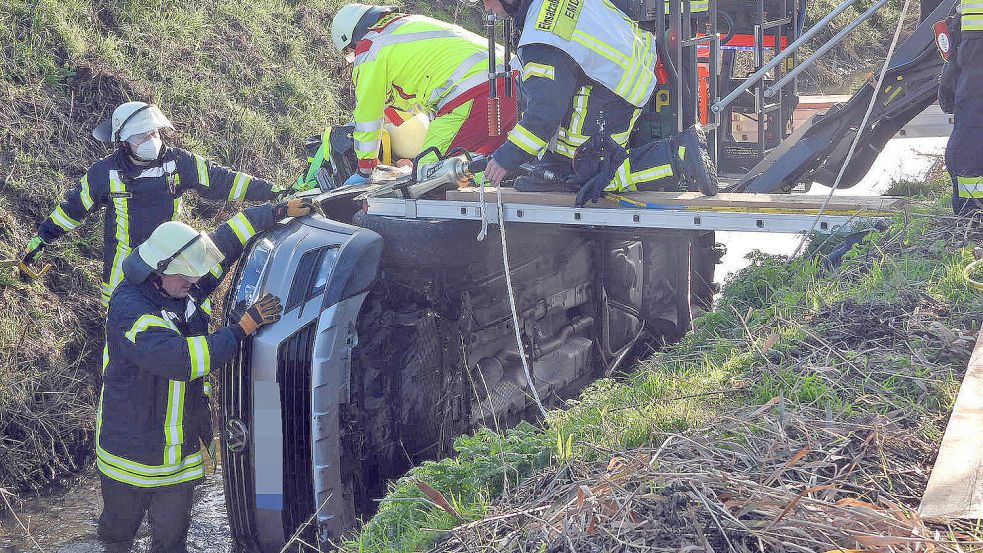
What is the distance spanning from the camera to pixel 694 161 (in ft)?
16.3

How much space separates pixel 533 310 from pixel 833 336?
1.94 metres

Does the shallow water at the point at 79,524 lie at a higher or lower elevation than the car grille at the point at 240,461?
lower

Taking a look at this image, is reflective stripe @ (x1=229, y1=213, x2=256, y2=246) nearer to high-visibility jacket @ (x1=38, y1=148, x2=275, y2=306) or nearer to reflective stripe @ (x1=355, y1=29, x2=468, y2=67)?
high-visibility jacket @ (x1=38, y1=148, x2=275, y2=306)

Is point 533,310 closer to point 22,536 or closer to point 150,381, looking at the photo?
point 150,381

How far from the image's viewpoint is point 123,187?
5.95 metres

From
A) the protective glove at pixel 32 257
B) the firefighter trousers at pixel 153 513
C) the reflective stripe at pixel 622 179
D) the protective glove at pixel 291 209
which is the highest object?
the reflective stripe at pixel 622 179

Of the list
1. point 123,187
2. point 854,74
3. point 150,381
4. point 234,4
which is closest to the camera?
point 150,381

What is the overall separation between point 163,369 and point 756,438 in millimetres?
2642

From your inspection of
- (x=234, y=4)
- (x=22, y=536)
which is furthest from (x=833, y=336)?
(x=234, y=4)

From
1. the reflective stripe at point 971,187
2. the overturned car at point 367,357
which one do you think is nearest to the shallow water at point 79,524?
the overturned car at point 367,357

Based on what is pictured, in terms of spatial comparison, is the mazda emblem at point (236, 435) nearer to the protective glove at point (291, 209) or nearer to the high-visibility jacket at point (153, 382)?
the high-visibility jacket at point (153, 382)

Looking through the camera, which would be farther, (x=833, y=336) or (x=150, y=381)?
(x=150, y=381)

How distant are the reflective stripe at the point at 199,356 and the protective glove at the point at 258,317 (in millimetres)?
145

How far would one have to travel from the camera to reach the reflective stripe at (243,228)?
4.82 metres
